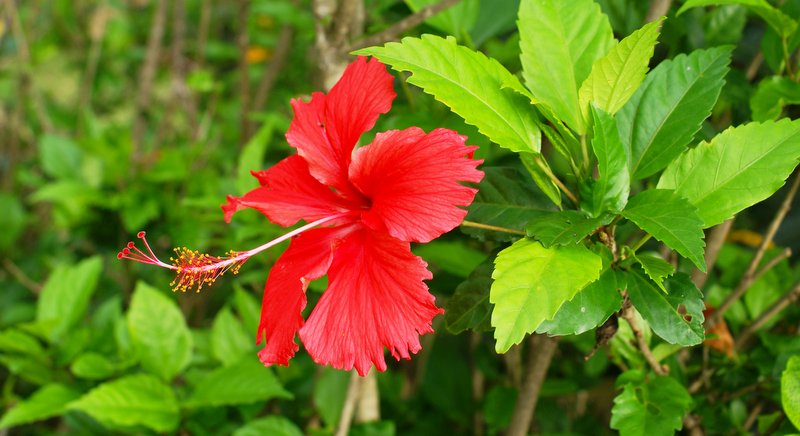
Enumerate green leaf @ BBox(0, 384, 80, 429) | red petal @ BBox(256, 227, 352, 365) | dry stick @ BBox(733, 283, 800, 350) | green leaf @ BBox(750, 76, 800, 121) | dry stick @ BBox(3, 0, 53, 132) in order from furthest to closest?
dry stick @ BBox(3, 0, 53, 132) < green leaf @ BBox(0, 384, 80, 429) < dry stick @ BBox(733, 283, 800, 350) < green leaf @ BBox(750, 76, 800, 121) < red petal @ BBox(256, 227, 352, 365)

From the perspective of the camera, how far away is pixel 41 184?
2.01 meters

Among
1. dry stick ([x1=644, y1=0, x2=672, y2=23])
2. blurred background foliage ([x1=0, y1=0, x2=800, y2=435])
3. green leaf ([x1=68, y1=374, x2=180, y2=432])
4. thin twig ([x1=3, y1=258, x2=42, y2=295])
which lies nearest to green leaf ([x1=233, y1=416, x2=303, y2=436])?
blurred background foliage ([x1=0, y1=0, x2=800, y2=435])

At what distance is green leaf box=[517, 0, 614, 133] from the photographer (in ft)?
2.53

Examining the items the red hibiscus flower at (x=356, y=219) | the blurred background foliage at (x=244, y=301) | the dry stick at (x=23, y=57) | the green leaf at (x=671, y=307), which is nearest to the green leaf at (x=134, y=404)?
the blurred background foliage at (x=244, y=301)

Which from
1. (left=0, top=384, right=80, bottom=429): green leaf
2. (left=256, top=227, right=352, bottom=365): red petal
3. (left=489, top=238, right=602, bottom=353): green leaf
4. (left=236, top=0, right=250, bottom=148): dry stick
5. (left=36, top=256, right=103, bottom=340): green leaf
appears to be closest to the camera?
(left=489, top=238, right=602, bottom=353): green leaf

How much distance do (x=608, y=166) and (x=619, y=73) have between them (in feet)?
0.29

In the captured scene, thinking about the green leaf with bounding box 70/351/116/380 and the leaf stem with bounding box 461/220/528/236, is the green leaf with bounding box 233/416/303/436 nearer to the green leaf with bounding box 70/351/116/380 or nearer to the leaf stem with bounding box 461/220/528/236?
the green leaf with bounding box 70/351/116/380

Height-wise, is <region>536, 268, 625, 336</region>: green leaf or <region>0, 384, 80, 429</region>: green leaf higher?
<region>536, 268, 625, 336</region>: green leaf

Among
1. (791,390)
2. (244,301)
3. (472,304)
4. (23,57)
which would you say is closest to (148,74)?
(23,57)

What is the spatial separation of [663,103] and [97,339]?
3.57 ft

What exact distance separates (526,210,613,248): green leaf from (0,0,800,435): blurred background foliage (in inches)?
4.7

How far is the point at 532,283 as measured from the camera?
2.13 feet

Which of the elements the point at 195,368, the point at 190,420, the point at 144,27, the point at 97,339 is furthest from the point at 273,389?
the point at 144,27

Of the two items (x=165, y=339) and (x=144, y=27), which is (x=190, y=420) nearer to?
(x=165, y=339)
